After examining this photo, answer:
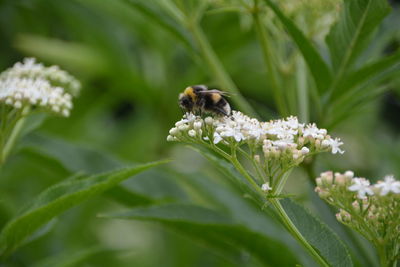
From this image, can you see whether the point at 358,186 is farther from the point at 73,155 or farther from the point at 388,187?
the point at 73,155

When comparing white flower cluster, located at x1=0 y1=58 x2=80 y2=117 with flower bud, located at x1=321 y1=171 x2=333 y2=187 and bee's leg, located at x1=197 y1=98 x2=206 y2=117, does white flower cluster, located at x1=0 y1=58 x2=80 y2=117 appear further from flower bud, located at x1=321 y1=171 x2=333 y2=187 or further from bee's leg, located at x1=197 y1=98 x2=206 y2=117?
Answer: flower bud, located at x1=321 y1=171 x2=333 y2=187

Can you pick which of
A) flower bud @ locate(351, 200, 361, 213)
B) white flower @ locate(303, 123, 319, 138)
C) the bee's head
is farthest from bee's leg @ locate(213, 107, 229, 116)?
flower bud @ locate(351, 200, 361, 213)

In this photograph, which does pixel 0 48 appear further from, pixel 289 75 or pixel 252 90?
pixel 289 75

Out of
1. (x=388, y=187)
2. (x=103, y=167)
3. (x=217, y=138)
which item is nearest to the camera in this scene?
(x=388, y=187)

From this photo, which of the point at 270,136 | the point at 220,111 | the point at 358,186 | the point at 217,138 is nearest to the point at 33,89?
the point at 220,111

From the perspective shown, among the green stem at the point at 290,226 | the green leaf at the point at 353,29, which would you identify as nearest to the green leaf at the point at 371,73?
the green leaf at the point at 353,29

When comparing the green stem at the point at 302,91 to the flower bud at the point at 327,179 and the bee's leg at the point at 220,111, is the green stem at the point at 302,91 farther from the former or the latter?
the flower bud at the point at 327,179
